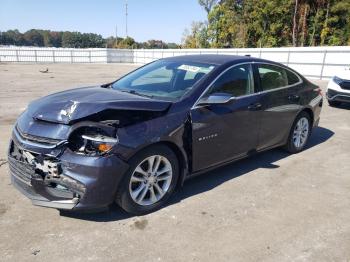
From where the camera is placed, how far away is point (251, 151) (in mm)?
4816

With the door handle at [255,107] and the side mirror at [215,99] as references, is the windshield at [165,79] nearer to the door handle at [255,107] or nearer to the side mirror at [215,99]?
the side mirror at [215,99]

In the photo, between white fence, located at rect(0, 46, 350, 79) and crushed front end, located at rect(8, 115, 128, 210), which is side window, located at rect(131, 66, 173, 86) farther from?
white fence, located at rect(0, 46, 350, 79)

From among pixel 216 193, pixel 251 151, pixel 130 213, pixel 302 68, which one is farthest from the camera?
pixel 302 68

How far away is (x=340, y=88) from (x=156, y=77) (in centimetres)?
675

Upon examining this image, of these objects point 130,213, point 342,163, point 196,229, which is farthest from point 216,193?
point 342,163

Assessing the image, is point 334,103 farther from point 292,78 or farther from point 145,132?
point 145,132

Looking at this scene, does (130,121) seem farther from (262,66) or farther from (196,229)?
(262,66)

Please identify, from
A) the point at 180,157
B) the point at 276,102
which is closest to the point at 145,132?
the point at 180,157

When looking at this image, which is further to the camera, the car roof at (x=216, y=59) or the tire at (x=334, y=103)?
the tire at (x=334, y=103)

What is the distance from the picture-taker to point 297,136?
5.77 m

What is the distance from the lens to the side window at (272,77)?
16.0 ft

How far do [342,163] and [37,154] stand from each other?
14.6ft

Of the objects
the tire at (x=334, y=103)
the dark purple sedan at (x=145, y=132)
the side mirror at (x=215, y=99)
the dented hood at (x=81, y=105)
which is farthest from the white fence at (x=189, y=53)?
the dented hood at (x=81, y=105)

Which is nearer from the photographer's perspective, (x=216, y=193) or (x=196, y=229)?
(x=196, y=229)
